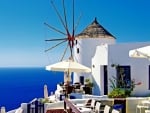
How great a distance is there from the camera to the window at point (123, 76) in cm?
2020

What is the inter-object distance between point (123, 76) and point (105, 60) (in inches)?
58.6

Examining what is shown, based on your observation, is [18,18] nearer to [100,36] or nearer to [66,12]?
[66,12]

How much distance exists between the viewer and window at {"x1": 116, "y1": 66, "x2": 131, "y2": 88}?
20203 millimetres

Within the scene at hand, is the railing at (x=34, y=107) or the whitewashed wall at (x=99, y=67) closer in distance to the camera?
the railing at (x=34, y=107)

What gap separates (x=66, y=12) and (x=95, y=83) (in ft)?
31.3

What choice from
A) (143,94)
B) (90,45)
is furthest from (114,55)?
(90,45)

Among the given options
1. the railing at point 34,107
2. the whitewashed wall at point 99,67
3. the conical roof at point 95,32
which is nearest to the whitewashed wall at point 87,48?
the conical roof at point 95,32

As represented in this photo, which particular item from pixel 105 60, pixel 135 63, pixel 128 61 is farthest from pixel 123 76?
pixel 105 60

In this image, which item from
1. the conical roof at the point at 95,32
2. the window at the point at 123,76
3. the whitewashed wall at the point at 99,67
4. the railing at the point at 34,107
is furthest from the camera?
the conical roof at the point at 95,32

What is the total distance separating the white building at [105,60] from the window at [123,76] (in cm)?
6

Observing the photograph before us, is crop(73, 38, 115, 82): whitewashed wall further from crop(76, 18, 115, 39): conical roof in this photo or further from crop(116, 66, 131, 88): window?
crop(116, 66, 131, 88): window

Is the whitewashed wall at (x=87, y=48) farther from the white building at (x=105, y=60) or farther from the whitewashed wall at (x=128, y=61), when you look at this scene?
the whitewashed wall at (x=128, y=61)

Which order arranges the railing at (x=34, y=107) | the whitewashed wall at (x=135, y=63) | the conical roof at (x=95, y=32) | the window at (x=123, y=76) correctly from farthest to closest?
the conical roof at (x=95, y=32)
the window at (x=123, y=76)
the whitewashed wall at (x=135, y=63)
the railing at (x=34, y=107)

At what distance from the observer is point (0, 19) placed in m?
40.2
